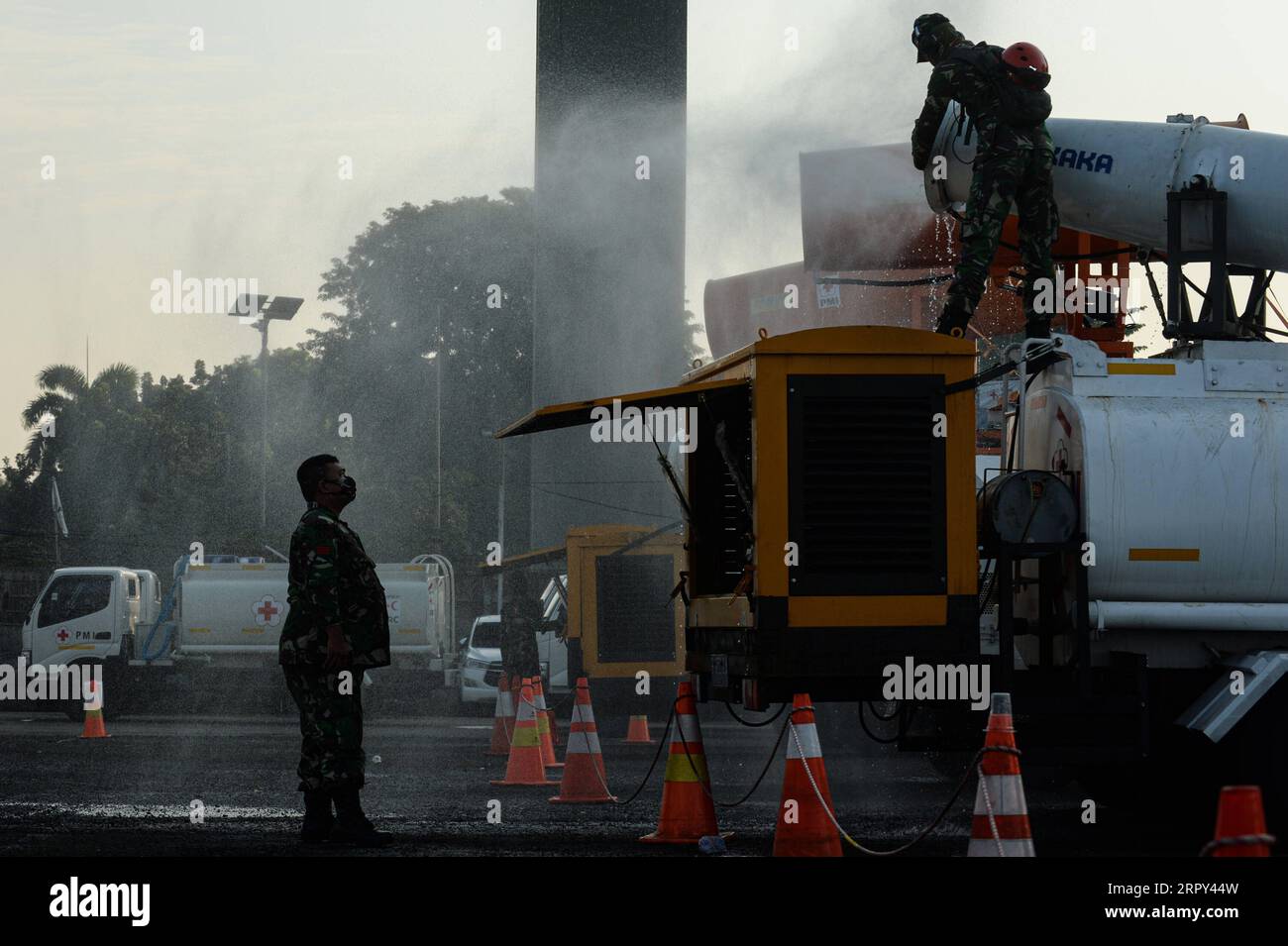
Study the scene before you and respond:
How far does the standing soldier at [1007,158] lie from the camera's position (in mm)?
11102

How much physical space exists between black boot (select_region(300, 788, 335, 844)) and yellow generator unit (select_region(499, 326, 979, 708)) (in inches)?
85.1

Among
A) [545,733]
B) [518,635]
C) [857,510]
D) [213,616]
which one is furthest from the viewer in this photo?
[213,616]

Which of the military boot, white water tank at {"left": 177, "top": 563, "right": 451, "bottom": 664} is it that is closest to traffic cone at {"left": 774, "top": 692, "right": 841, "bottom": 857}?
the military boot

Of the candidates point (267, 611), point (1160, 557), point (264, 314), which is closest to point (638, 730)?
point (1160, 557)

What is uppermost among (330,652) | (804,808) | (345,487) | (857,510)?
(345,487)

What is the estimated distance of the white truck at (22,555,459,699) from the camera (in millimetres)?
28703

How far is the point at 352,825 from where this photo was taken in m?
9.76

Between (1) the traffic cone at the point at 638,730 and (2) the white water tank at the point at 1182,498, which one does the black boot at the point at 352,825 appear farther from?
(1) the traffic cone at the point at 638,730

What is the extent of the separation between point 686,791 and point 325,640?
2034 mm

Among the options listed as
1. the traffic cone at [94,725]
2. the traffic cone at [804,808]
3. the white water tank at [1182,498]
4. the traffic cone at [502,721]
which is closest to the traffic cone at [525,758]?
the traffic cone at [502,721]

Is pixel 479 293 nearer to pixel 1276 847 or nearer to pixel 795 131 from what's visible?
pixel 795 131

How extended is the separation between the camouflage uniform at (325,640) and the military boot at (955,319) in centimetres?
327

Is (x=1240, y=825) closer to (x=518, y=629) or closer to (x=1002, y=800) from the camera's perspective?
(x=1002, y=800)
